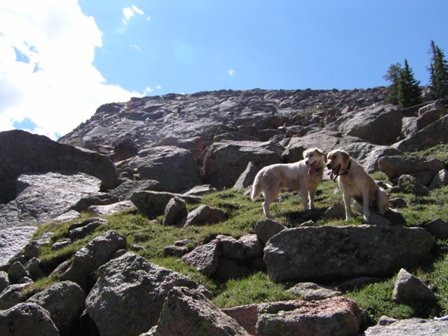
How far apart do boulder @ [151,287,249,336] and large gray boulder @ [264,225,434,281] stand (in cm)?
381

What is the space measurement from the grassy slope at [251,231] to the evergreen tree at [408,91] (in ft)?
101

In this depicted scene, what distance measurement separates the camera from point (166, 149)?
26375 millimetres

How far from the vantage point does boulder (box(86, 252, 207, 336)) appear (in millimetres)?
8547

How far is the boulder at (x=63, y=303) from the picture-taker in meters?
9.41

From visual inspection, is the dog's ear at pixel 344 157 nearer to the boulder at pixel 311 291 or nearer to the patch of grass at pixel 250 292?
the patch of grass at pixel 250 292

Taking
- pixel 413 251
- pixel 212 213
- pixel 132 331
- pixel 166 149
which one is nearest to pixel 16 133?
pixel 166 149

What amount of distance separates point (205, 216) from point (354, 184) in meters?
4.77

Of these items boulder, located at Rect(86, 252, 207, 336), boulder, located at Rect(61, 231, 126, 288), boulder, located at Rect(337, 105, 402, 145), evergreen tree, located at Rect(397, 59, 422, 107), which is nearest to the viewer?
boulder, located at Rect(86, 252, 207, 336)

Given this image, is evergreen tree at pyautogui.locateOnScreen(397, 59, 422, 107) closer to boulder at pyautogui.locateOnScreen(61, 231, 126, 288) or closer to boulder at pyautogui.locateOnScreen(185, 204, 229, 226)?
boulder at pyautogui.locateOnScreen(185, 204, 229, 226)

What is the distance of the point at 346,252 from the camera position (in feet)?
31.6

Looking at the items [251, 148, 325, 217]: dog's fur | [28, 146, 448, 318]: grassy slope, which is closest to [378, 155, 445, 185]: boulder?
[28, 146, 448, 318]: grassy slope

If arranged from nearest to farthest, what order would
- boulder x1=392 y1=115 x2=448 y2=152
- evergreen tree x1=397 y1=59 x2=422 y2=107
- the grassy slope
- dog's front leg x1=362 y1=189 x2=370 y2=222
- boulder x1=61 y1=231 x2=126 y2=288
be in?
1. the grassy slope
2. boulder x1=61 y1=231 x2=126 y2=288
3. dog's front leg x1=362 y1=189 x2=370 y2=222
4. boulder x1=392 y1=115 x2=448 y2=152
5. evergreen tree x1=397 y1=59 x2=422 y2=107

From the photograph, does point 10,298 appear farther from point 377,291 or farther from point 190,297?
point 377,291

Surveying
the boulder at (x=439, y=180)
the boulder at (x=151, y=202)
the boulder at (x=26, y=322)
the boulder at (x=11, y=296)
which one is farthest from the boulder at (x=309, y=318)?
the boulder at (x=151, y=202)
